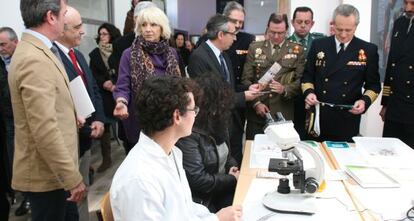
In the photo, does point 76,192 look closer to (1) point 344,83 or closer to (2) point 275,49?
(1) point 344,83

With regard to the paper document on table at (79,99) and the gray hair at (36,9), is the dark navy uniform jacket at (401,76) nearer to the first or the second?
the paper document on table at (79,99)

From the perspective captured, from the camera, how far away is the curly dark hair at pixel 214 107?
1733 millimetres

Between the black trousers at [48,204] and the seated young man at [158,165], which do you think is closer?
the seated young man at [158,165]

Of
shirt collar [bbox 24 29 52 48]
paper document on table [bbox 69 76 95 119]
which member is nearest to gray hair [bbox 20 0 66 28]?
shirt collar [bbox 24 29 52 48]

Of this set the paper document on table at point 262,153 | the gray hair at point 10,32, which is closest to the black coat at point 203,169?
the paper document on table at point 262,153

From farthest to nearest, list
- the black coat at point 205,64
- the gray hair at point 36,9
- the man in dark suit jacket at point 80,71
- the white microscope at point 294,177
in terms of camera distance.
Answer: the black coat at point 205,64
the man in dark suit jacket at point 80,71
the gray hair at point 36,9
the white microscope at point 294,177

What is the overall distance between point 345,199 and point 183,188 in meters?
0.64

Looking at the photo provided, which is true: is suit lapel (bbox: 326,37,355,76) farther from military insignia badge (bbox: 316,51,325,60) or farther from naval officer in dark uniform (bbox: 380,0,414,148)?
naval officer in dark uniform (bbox: 380,0,414,148)

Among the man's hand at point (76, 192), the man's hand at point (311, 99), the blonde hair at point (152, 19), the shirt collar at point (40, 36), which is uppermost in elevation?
the blonde hair at point (152, 19)

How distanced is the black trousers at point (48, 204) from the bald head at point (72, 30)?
0.94 metres

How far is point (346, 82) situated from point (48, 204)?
1794mm

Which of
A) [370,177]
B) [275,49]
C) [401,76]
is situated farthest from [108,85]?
[370,177]

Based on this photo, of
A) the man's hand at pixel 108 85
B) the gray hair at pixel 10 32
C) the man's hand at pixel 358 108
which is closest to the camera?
the man's hand at pixel 358 108

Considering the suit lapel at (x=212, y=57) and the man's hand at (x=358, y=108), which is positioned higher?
the suit lapel at (x=212, y=57)
